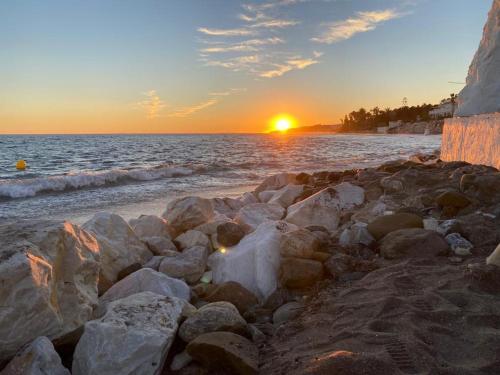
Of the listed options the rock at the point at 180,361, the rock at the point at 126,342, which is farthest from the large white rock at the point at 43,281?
the rock at the point at 180,361

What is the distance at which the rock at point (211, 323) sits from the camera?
2.93m

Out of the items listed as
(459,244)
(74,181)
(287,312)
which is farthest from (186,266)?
(74,181)

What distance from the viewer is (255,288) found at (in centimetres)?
408

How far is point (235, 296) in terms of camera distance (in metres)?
3.82

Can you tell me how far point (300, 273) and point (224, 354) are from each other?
4.99ft

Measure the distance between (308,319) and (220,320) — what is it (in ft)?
2.25

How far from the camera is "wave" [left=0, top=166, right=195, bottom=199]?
1341 cm

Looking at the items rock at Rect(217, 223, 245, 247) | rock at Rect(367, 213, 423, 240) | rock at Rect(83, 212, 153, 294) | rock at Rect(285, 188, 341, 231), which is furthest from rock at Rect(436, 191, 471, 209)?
rock at Rect(83, 212, 153, 294)

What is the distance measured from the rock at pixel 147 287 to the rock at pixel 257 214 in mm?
2190

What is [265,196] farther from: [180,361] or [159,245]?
[180,361]

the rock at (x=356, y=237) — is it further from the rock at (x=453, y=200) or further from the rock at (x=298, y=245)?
the rock at (x=453, y=200)

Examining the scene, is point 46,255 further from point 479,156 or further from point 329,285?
point 479,156

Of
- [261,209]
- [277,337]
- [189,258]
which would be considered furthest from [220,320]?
[261,209]

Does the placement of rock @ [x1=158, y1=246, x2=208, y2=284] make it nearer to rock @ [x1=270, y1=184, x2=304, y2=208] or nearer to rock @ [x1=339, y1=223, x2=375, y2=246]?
rock @ [x1=339, y1=223, x2=375, y2=246]
